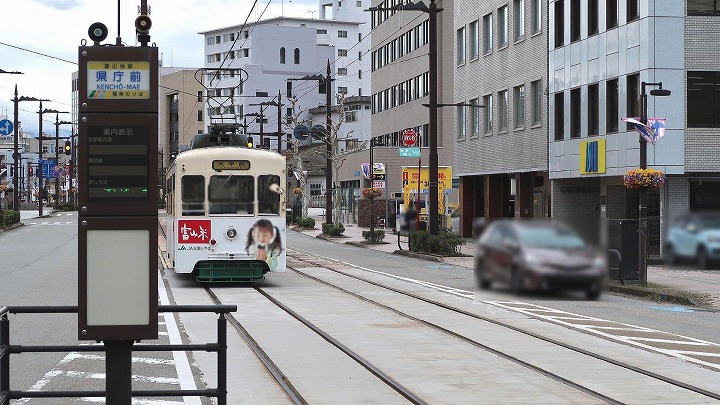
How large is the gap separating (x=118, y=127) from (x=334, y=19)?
570ft

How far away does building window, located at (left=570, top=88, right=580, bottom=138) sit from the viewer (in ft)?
13.9

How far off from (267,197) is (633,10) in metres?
24.8

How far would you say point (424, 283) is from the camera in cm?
3177

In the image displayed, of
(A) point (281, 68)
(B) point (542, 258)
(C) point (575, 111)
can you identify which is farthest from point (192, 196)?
(A) point (281, 68)

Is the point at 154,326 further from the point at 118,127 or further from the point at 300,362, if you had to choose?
the point at 300,362

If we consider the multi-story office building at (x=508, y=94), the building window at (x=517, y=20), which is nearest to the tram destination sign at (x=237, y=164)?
the multi-story office building at (x=508, y=94)

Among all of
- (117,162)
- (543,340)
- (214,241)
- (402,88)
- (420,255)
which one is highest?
(402,88)

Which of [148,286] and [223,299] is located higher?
[148,286]

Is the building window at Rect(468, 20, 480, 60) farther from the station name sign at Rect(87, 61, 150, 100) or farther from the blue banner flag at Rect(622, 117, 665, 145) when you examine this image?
the station name sign at Rect(87, 61, 150, 100)

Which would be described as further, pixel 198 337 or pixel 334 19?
pixel 334 19

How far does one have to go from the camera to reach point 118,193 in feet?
26.3

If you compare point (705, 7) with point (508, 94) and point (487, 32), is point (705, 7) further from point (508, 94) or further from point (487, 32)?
point (487, 32)

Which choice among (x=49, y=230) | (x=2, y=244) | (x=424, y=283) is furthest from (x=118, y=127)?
(x=49, y=230)

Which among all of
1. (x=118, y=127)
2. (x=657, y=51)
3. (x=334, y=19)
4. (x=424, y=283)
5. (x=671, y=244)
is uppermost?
(x=334, y=19)
